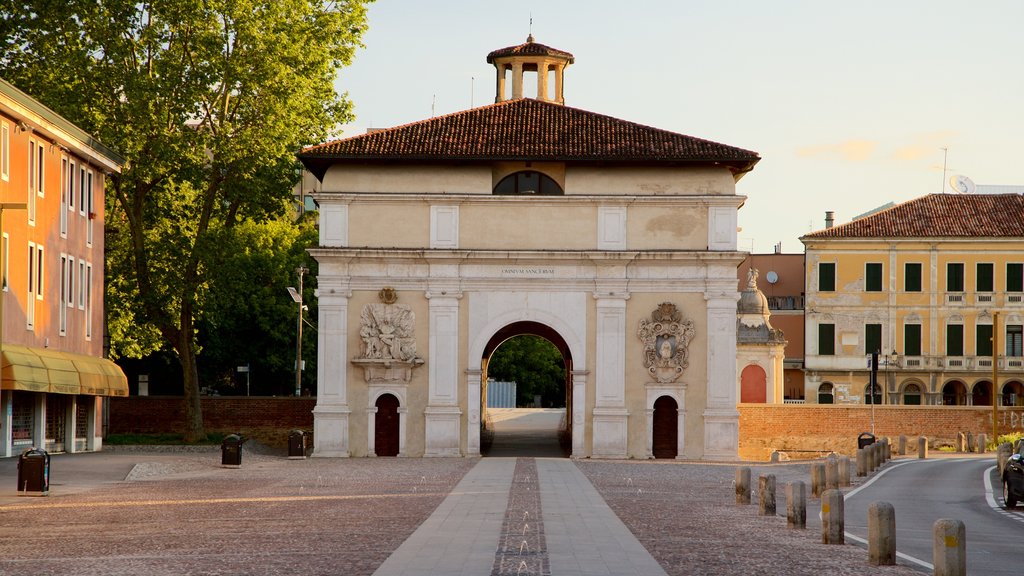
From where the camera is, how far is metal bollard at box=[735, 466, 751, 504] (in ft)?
88.6

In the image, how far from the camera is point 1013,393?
3000 inches

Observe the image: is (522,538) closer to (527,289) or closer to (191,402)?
(527,289)

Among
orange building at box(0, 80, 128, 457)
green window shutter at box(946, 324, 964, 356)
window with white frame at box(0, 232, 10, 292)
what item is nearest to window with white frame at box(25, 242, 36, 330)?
orange building at box(0, 80, 128, 457)

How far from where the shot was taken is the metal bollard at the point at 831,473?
30.5 m

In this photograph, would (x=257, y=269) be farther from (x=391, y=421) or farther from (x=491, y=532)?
(x=491, y=532)

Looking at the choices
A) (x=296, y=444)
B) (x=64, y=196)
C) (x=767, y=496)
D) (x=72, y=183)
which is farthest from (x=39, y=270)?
(x=767, y=496)

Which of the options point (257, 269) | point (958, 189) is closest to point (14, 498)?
point (257, 269)

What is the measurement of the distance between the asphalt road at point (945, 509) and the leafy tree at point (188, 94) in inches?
956

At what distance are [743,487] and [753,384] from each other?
122 feet

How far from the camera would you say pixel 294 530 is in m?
20.5

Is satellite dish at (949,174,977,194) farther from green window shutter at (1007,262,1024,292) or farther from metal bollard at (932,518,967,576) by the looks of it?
metal bollard at (932,518,967,576)

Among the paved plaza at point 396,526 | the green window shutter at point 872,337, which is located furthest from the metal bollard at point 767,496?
the green window shutter at point 872,337

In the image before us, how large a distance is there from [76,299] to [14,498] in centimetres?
1958

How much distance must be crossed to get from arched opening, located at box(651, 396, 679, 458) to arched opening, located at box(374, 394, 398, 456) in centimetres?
854
